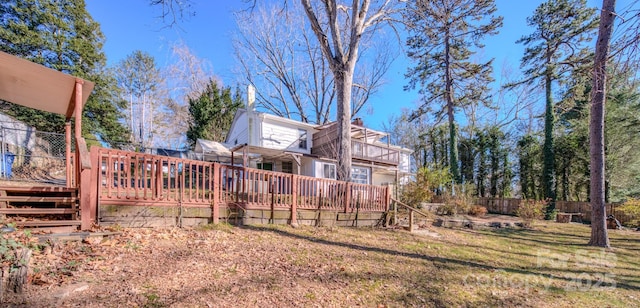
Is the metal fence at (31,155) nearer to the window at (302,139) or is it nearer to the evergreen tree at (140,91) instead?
the evergreen tree at (140,91)

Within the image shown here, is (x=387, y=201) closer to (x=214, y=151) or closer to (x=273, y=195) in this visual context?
(x=273, y=195)

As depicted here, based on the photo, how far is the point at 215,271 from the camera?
3.47 m

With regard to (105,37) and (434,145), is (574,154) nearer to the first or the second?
(434,145)

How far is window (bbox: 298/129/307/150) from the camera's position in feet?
58.6

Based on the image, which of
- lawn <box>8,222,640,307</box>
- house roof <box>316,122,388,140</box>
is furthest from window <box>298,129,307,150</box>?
lawn <box>8,222,640,307</box>

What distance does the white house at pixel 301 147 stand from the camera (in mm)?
16062

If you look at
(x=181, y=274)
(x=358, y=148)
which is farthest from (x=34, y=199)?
(x=358, y=148)

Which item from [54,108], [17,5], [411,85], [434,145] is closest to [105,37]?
[17,5]

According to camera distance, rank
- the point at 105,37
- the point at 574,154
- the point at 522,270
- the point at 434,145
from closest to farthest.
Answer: the point at 522,270
the point at 574,154
the point at 105,37
the point at 434,145

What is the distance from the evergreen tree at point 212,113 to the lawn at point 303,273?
16.1 m

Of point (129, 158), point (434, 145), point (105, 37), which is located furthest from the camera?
point (434, 145)

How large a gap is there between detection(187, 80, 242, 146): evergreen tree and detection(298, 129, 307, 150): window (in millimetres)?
6907

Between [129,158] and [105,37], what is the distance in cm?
2330

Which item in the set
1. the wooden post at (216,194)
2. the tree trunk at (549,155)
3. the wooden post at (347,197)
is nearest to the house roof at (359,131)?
the wooden post at (347,197)
